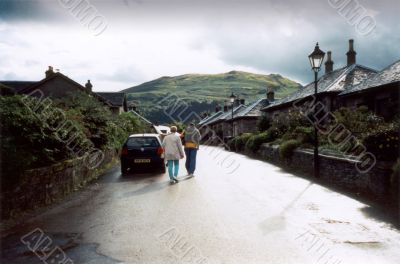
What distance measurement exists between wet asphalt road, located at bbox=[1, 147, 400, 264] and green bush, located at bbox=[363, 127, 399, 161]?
1405 mm

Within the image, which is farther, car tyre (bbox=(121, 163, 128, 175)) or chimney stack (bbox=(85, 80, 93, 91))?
chimney stack (bbox=(85, 80, 93, 91))

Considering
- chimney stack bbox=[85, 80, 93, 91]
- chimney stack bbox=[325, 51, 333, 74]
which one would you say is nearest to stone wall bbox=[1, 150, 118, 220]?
chimney stack bbox=[325, 51, 333, 74]

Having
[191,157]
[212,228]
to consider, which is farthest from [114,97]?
[212,228]

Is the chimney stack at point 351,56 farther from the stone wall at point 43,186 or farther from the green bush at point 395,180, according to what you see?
the stone wall at point 43,186

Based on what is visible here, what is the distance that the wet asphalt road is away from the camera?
4863 mm

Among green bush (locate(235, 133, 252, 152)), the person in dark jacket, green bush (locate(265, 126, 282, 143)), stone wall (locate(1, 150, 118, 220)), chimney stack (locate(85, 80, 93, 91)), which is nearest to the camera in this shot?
stone wall (locate(1, 150, 118, 220))

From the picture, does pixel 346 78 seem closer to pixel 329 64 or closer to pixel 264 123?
pixel 329 64

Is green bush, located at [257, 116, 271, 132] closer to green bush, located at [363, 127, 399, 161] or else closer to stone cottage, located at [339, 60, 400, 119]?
stone cottage, located at [339, 60, 400, 119]

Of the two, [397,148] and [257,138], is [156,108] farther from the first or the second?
[397,148]

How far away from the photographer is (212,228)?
20.2 ft

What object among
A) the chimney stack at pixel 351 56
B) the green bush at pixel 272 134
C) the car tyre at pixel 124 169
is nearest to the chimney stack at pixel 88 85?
the green bush at pixel 272 134

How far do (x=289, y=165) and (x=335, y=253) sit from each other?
1200 centimetres

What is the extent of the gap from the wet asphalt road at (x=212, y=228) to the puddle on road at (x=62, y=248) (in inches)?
0.5

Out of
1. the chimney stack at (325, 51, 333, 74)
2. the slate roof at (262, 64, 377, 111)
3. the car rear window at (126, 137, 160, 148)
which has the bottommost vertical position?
the car rear window at (126, 137, 160, 148)
